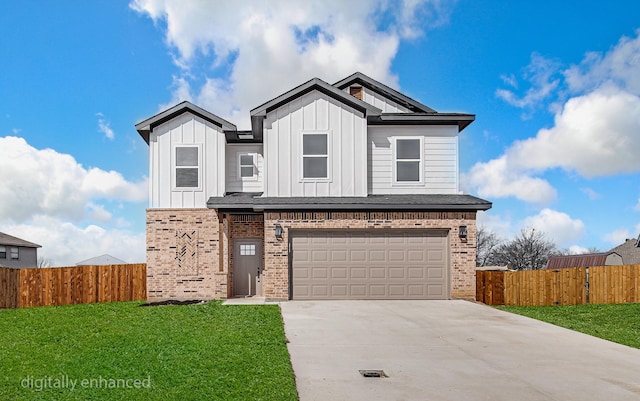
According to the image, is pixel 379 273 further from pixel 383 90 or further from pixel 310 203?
pixel 383 90

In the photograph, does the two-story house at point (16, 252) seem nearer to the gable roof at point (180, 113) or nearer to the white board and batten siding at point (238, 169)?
the gable roof at point (180, 113)

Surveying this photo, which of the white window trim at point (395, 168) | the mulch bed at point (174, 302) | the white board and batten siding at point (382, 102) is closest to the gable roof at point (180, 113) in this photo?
the white window trim at point (395, 168)

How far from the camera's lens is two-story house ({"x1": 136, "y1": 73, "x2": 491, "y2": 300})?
1552cm

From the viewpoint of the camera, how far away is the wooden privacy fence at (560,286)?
677 inches

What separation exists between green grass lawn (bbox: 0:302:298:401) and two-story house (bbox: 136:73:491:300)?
A: 3.45m

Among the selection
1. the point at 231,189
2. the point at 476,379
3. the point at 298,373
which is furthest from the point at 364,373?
the point at 231,189

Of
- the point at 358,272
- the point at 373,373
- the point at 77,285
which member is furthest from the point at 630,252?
the point at 373,373

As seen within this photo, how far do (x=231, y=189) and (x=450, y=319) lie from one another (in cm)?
910

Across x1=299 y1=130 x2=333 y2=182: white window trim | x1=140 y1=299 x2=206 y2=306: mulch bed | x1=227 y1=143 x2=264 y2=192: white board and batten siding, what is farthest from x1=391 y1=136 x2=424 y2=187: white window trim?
x1=140 y1=299 x2=206 y2=306: mulch bed

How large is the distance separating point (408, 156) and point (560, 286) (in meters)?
7.49

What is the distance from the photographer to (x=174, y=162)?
672 inches

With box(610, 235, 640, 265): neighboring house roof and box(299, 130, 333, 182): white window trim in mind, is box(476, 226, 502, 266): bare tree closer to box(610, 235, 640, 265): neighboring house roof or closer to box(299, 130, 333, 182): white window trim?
box(610, 235, 640, 265): neighboring house roof

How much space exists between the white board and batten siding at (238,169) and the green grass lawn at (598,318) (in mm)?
9396

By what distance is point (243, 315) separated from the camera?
1223cm
